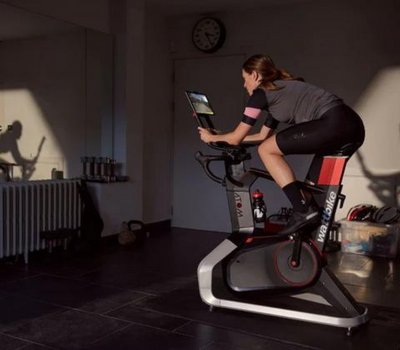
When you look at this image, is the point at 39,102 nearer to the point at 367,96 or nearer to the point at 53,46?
the point at 53,46

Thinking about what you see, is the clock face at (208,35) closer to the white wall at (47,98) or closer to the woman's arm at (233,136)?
the white wall at (47,98)

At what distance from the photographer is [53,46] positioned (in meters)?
4.67

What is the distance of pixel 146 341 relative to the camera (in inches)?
104

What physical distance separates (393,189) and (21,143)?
365 cm

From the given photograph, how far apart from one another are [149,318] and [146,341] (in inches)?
13.5

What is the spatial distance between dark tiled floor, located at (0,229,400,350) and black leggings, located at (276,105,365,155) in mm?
1045

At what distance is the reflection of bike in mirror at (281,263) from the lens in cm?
295

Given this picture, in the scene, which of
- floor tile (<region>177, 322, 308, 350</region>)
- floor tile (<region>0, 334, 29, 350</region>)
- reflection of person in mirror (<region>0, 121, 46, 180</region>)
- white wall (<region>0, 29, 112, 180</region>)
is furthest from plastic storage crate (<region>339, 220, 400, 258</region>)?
floor tile (<region>0, 334, 29, 350</region>)

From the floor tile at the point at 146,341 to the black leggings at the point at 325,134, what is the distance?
1.22m

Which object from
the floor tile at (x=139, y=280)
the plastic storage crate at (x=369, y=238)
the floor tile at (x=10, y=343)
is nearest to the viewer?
the floor tile at (x=10, y=343)

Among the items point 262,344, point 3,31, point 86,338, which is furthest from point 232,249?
point 3,31

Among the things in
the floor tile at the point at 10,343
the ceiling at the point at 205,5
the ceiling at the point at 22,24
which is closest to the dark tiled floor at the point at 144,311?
the floor tile at the point at 10,343

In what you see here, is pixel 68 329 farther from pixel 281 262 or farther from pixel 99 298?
pixel 281 262

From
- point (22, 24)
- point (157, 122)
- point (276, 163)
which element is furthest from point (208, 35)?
point (276, 163)
